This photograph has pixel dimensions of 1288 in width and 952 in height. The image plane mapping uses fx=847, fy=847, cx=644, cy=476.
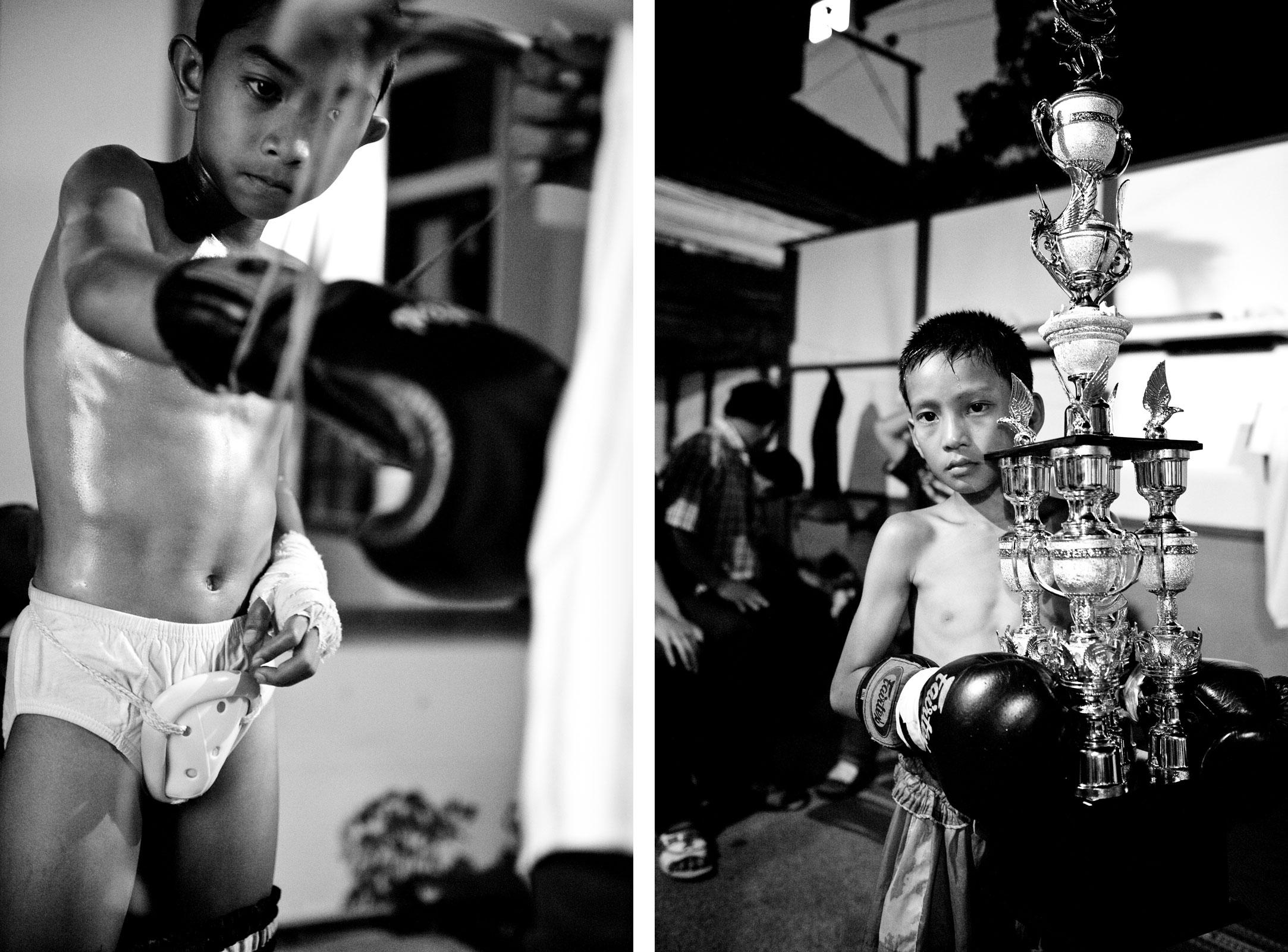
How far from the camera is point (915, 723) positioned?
5.57 ft

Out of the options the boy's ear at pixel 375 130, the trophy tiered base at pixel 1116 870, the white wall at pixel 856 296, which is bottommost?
the trophy tiered base at pixel 1116 870

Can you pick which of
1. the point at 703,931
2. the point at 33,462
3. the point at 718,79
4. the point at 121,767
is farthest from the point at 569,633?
the point at 718,79

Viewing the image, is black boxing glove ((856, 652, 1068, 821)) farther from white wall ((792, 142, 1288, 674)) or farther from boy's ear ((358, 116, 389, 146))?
boy's ear ((358, 116, 389, 146))

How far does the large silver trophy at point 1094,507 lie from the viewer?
164cm

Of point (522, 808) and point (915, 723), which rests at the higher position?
point (915, 723)

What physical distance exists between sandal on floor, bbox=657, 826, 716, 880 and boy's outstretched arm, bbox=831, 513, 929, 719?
1.65 ft

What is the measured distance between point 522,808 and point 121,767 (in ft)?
2.94

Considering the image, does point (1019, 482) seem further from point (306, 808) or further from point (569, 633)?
point (306, 808)

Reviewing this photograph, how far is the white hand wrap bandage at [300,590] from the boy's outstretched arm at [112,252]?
499 mm

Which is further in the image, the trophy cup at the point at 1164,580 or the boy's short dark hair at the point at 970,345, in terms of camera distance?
the boy's short dark hair at the point at 970,345

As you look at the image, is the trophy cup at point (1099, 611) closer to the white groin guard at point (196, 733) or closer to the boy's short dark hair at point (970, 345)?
the boy's short dark hair at point (970, 345)

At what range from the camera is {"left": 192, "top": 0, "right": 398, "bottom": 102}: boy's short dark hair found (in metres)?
1.99

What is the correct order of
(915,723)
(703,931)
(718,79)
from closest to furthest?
(915,723) < (703,931) < (718,79)

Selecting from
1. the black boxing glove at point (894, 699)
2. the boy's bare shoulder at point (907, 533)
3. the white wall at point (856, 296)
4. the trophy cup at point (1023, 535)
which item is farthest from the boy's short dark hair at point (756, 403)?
the black boxing glove at point (894, 699)
